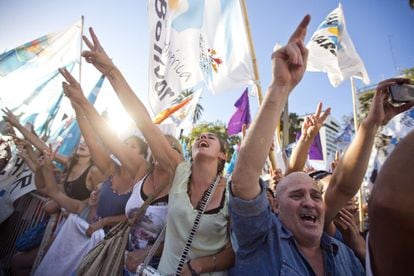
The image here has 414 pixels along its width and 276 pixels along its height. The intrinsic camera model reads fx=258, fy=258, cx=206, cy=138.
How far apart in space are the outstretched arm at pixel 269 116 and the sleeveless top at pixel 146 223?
85cm

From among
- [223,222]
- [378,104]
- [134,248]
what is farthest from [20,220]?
[378,104]

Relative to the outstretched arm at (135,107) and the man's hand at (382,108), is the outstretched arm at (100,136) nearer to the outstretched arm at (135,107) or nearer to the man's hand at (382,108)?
the outstretched arm at (135,107)

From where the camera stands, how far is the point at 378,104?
6.02ft

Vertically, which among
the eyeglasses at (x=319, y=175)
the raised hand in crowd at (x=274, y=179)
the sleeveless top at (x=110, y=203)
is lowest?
the raised hand in crowd at (x=274, y=179)

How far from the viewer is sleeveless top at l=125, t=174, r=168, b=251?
189 centimetres

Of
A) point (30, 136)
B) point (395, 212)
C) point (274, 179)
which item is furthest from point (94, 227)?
point (30, 136)

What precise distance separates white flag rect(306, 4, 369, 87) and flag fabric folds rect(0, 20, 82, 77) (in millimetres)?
5004

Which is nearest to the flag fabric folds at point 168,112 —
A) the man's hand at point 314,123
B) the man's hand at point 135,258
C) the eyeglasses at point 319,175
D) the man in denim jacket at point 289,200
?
the man's hand at point 314,123

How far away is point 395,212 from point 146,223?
67.4 inches

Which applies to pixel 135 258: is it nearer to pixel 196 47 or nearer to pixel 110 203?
pixel 110 203

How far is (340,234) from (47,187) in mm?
3220

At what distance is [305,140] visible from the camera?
264cm

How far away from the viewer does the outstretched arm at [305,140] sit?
2588 millimetres

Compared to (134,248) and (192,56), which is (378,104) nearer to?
(134,248)
